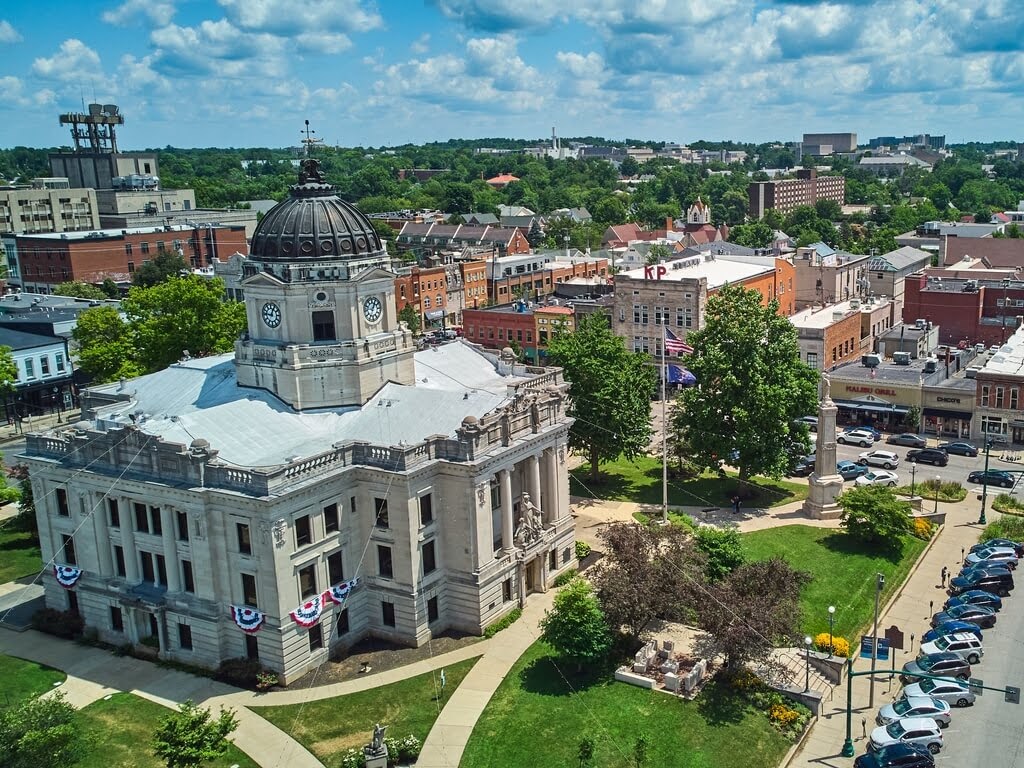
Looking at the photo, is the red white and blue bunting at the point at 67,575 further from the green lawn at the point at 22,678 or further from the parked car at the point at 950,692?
the parked car at the point at 950,692

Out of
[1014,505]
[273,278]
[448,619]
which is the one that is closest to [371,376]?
[273,278]

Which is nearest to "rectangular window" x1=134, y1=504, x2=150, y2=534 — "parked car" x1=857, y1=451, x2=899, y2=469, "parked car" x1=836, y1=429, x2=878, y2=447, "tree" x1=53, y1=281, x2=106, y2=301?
"parked car" x1=857, y1=451, x2=899, y2=469

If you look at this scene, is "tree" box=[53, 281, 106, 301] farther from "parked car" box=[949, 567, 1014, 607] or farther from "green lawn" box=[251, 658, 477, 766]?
"parked car" box=[949, 567, 1014, 607]

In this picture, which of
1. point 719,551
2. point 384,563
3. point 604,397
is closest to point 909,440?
point 604,397

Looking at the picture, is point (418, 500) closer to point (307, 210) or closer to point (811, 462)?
point (307, 210)

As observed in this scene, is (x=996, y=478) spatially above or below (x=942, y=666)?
above

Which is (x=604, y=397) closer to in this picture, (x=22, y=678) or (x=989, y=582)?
(x=989, y=582)
